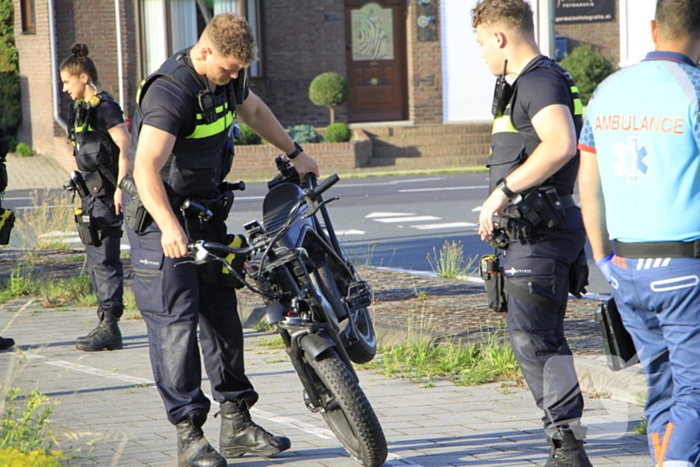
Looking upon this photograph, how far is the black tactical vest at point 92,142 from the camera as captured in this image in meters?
6.92

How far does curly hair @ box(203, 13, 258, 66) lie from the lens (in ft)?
13.8

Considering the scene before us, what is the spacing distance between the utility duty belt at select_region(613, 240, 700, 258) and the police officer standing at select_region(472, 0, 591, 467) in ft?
2.30

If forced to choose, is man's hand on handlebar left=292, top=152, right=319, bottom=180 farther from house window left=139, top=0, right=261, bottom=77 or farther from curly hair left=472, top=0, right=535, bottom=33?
house window left=139, top=0, right=261, bottom=77

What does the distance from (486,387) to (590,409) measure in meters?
0.67

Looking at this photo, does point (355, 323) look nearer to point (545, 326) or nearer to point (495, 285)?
point (495, 285)

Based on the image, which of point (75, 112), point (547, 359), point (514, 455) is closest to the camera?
point (547, 359)

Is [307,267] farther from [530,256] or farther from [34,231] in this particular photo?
[34,231]

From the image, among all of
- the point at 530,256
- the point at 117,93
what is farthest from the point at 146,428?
the point at 117,93

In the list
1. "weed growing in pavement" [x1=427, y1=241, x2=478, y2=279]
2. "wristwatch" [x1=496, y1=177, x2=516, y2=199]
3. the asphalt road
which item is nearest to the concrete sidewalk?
"wristwatch" [x1=496, y1=177, x2=516, y2=199]

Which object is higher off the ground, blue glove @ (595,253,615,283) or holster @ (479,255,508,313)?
blue glove @ (595,253,615,283)

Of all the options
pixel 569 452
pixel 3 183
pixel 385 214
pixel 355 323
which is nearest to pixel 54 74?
pixel 385 214

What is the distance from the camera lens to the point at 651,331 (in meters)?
3.41

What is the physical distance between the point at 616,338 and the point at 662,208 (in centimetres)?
58

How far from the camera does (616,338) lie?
11.8 ft
